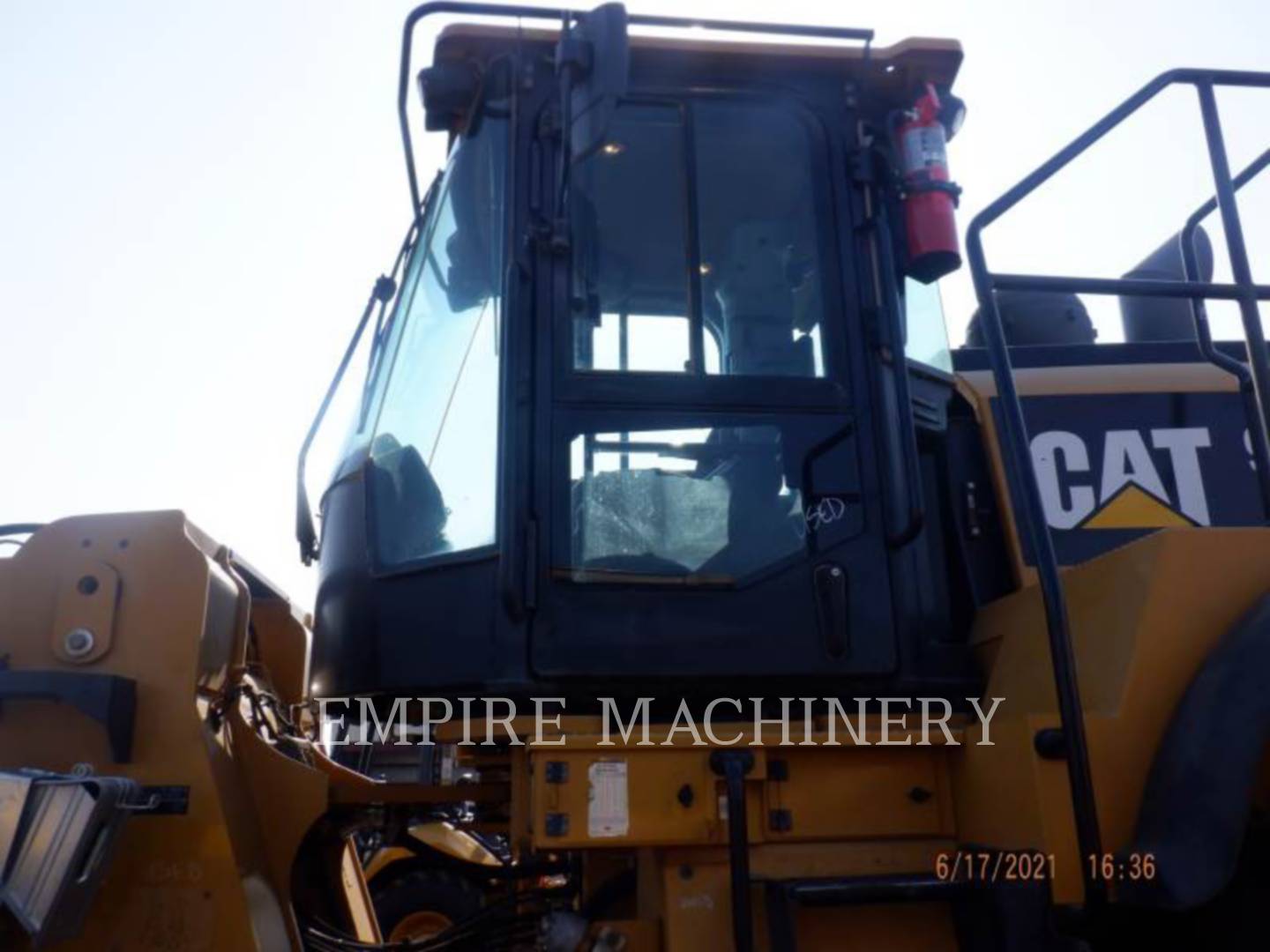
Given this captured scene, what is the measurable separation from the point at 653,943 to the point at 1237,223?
188 centimetres

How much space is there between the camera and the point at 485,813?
3.34 meters

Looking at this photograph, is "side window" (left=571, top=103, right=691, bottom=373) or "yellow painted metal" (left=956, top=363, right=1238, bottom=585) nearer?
"side window" (left=571, top=103, right=691, bottom=373)

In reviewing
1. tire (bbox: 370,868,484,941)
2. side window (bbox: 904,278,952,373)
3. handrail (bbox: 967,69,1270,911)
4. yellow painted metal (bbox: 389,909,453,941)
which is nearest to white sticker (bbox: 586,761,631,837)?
handrail (bbox: 967,69,1270,911)

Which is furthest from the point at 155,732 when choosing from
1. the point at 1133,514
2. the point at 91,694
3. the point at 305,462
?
the point at 1133,514

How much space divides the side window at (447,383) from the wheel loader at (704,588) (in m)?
0.01

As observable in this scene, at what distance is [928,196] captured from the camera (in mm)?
2764

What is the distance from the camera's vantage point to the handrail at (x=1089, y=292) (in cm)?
204

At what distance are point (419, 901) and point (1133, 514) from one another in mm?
4970

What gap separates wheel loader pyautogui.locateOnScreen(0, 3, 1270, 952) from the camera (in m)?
2.16

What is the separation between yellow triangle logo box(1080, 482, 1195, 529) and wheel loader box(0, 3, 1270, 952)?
0.01 metres

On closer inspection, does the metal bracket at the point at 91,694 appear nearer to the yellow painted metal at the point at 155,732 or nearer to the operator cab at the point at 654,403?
the yellow painted metal at the point at 155,732

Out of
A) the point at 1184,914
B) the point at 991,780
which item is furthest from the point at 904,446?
the point at 1184,914

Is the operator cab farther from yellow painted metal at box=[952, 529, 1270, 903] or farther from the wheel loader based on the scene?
yellow painted metal at box=[952, 529, 1270, 903]

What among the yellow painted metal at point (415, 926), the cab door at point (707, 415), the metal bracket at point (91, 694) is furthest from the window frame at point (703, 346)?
the yellow painted metal at point (415, 926)
